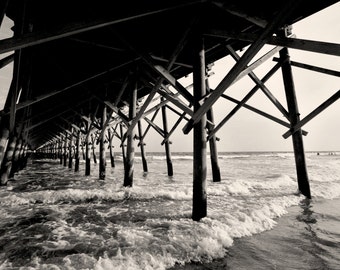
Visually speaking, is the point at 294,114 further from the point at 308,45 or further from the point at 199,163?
the point at 308,45

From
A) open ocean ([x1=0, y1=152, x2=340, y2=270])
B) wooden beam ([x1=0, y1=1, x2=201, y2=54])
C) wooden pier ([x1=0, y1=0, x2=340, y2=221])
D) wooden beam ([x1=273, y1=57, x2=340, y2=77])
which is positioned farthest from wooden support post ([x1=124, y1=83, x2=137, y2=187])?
wooden beam ([x1=273, y1=57, x2=340, y2=77])

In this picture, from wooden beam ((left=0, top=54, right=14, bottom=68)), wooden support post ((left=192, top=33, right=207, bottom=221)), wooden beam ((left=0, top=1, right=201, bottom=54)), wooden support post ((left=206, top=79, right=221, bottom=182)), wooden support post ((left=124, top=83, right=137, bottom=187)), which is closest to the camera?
wooden beam ((left=0, top=1, right=201, bottom=54))

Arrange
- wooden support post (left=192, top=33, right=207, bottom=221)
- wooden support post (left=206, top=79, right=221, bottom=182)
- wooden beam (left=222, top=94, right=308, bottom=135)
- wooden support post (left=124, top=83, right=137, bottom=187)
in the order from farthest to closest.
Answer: wooden support post (left=206, top=79, right=221, bottom=182), wooden support post (left=124, top=83, right=137, bottom=187), wooden beam (left=222, top=94, right=308, bottom=135), wooden support post (left=192, top=33, right=207, bottom=221)

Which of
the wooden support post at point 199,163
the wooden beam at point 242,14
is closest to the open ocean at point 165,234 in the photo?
the wooden support post at point 199,163

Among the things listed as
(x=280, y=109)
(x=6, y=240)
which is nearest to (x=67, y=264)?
(x=6, y=240)

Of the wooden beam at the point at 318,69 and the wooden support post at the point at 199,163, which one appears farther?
the wooden beam at the point at 318,69

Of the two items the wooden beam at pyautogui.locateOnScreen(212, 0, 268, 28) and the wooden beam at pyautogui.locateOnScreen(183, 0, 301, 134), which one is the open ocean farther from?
the wooden beam at pyautogui.locateOnScreen(212, 0, 268, 28)

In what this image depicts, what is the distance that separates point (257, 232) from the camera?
9.82 ft

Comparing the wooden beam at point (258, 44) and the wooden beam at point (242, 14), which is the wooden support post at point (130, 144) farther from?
the wooden beam at point (242, 14)

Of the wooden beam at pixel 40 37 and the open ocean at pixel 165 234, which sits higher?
the wooden beam at pixel 40 37

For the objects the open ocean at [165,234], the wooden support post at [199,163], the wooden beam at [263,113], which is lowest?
the open ocean at [165,234]

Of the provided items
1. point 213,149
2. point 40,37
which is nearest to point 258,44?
point 40,37

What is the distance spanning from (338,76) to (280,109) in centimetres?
107

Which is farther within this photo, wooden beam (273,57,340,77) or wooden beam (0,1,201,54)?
wooden beam (273,57,340,77)
